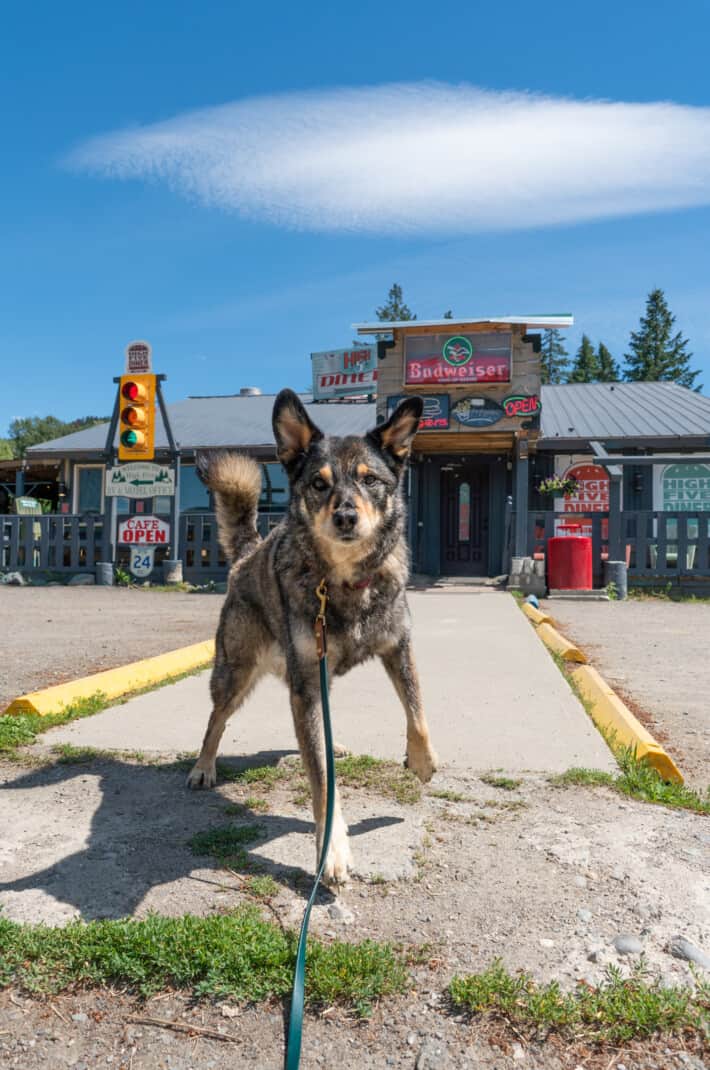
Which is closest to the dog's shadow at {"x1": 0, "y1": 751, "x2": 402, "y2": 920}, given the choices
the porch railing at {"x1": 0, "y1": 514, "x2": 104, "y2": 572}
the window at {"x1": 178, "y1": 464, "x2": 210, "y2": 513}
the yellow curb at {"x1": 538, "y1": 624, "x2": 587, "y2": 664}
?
the yellow curb at {"x1": 538, "y1": 624, "x2": 587, "y2": 664}

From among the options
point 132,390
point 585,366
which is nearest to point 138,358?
point 132,390

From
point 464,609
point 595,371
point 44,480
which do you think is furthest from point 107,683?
point 595,371

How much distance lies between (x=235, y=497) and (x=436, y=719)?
188 centimetres

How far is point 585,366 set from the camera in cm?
5897

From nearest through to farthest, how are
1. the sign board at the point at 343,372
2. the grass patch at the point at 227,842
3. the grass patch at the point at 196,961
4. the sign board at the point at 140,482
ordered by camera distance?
1. the grass patch at the point at 196,961
2. the grass patch at the point at 227,842
3. the sign board at the point at 140,482
4. the sign board at the point at 343,372

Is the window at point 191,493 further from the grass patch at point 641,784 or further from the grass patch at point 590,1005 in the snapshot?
the grass patch at point 590,1005

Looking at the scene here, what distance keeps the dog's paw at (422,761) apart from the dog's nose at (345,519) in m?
1.01

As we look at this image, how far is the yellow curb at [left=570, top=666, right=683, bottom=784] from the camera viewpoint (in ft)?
11.7

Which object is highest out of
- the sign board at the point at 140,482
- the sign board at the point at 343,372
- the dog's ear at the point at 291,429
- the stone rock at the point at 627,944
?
the sign board at the point at 343,372

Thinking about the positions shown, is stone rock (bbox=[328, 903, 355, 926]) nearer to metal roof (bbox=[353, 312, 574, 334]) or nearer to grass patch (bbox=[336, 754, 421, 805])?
grass patch (bbox=[336, 754, 421, 805])

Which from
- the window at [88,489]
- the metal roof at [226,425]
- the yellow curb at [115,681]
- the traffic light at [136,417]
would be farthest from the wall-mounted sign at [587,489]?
the yellow curb at [115,681]

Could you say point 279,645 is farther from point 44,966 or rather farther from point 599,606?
point 599,606

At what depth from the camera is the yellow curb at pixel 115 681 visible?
4.67 metres

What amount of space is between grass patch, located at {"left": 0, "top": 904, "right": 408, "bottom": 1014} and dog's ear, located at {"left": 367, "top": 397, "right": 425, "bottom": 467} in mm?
2119
